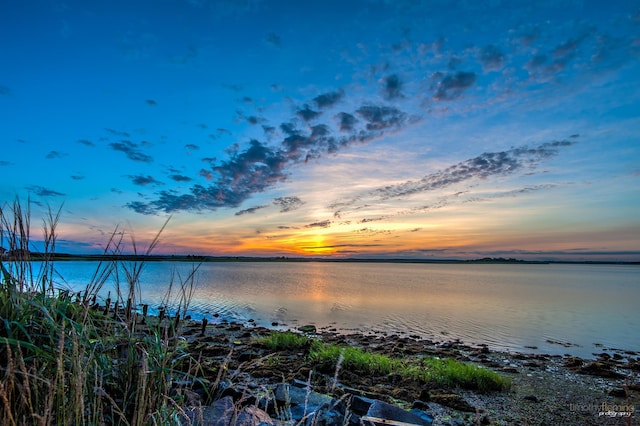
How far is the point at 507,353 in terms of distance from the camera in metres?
16.7

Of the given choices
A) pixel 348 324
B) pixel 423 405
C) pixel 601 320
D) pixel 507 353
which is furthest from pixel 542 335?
pixel 423 405

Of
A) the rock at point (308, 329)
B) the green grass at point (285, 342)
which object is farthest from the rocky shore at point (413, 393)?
the rock at point (308, 329)

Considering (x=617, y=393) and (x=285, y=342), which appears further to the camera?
(x=285, y=342)

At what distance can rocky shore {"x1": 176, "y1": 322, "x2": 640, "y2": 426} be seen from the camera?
538 cm

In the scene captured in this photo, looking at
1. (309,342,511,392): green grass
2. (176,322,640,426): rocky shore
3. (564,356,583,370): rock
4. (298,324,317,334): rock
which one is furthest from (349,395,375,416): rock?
(298,324,317,334): rock

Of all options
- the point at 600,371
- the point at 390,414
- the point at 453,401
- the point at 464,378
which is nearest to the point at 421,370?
the point at 464,378

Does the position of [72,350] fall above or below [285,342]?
above

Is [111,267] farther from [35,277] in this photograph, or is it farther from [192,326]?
[192,326]

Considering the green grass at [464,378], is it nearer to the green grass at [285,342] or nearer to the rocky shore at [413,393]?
the rocky shore at [413,393]

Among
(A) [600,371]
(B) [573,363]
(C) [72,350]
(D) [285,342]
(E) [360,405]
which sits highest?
(C) [72,350]

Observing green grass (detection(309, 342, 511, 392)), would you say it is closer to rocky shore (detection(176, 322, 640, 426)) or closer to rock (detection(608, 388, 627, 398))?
rocky shore (detection(176, 322, 640, 426))

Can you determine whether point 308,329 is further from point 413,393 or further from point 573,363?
point 573,363

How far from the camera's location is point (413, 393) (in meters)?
8.89

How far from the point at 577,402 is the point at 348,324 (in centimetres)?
1543
